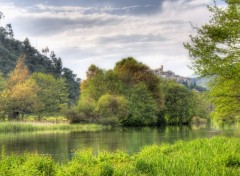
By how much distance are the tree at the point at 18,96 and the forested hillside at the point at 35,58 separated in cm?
4728

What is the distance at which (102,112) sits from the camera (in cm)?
7138

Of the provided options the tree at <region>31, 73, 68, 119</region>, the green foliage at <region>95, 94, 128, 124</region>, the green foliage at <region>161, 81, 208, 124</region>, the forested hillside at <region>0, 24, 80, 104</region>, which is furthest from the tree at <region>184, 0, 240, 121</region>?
the forested hillside at <region>0, 24, 80, 104</region>

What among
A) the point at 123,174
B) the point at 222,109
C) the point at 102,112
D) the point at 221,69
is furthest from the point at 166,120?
the point at 123,174

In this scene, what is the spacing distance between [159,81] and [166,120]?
10186mm

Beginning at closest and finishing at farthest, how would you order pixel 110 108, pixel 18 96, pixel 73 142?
1. pixel 73 142
2. pixel 18 96
3. pixel 110 108

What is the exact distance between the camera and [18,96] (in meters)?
70.1

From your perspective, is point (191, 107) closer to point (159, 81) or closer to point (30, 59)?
point (159, 81)

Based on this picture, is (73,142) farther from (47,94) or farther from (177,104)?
(177,104)

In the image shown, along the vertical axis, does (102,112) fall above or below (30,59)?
below

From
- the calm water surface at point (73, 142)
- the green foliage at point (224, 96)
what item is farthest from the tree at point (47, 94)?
the green foliage at point (224, 96)

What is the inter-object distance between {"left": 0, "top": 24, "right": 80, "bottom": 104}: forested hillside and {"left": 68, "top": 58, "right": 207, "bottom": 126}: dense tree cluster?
41.6 meters

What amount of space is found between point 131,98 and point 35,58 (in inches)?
2928

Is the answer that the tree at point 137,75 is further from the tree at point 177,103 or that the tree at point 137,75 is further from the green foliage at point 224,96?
the green foliage at point 224,96

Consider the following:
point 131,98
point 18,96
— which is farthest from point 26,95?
point 131,98
